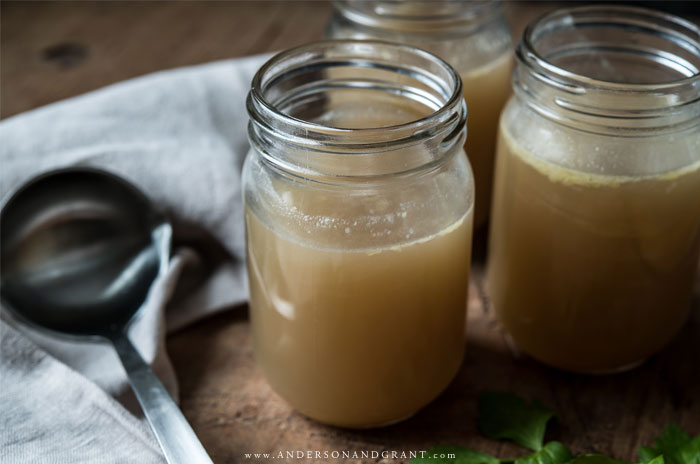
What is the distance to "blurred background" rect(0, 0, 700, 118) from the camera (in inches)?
58.6

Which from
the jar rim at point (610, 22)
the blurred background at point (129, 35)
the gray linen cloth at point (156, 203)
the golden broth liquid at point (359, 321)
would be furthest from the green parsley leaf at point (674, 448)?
the blurred background at point (129, 35)

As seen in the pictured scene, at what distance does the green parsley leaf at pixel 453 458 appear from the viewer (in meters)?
0.86

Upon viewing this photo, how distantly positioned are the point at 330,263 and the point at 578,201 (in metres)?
0.29

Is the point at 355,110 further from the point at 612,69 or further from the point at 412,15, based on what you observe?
the point at 612,69

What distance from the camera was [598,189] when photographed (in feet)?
2.89

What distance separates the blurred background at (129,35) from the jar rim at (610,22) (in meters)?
0.61

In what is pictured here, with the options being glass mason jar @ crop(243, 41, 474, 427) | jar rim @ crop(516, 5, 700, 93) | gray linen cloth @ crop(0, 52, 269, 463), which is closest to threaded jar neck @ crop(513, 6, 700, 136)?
jar rim @ crop(516, 5, 700, 93)

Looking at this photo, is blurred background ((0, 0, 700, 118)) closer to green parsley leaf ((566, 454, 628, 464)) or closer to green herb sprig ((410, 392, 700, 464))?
green herb sprig ((410, 392, 700, 464))

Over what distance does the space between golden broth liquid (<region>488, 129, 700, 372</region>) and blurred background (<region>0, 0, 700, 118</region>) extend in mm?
748

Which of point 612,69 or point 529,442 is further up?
point 612,69

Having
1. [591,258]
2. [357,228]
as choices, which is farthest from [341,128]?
[591,258]

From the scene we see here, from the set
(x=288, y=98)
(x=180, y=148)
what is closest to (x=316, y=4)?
(x=180, y=148)

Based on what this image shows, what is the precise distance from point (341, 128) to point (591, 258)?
0.35 m

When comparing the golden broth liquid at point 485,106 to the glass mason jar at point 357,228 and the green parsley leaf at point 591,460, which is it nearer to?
the glass mason jar at point 357,228
